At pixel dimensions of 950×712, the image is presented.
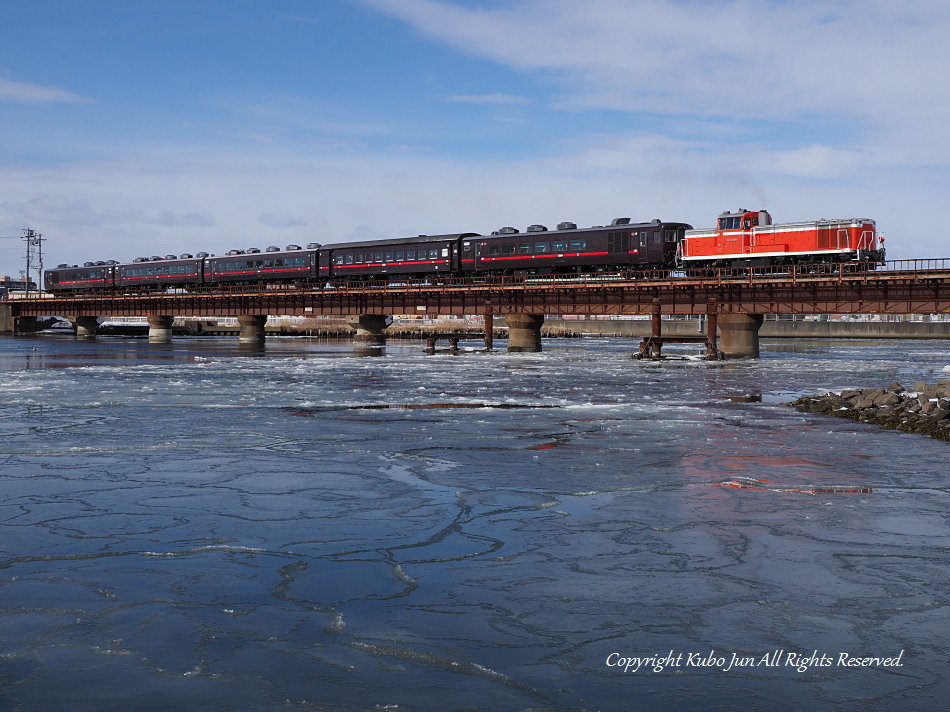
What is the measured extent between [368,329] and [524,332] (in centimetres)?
1644

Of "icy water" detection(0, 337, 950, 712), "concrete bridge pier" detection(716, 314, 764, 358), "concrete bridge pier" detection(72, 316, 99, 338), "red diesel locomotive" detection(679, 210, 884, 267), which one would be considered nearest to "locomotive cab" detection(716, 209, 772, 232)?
"red diesel locomotive" detection(679, 210, 884, 267)

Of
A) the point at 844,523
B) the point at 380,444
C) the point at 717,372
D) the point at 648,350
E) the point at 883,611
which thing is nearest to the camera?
the point at 883,611

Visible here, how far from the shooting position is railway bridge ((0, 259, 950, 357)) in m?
55.3

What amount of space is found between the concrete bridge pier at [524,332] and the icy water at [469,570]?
51740 millimetres

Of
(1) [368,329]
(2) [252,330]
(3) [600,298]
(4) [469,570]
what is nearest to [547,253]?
(3) [600,298]

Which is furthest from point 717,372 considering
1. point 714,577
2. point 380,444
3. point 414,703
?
point 414,703

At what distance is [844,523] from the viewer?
35.2 feet

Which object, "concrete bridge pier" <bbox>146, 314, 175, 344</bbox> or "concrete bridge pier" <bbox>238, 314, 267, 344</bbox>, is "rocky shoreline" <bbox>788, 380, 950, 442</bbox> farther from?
"concrete bridge pier" <bbox>146, 314, 175, 344</bbox>

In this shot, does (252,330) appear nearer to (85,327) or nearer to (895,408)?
(85,327)

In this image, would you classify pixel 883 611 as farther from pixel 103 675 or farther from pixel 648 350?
pixel 648 350

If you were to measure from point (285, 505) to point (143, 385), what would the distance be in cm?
2422

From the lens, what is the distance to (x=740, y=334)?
63062 millimetres

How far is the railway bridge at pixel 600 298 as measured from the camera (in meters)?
55.3

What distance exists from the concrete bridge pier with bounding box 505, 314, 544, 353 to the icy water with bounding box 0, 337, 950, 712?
2037 inches
